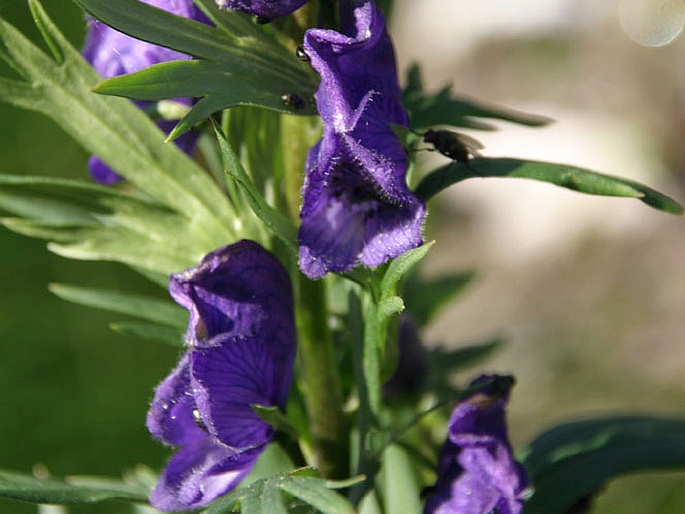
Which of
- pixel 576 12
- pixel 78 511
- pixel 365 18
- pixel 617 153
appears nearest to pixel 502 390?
pixel 365 18

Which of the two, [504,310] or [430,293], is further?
[504,310]

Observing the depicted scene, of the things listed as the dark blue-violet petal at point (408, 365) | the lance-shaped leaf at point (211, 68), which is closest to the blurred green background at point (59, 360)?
the dark blue-violet petal at point (408, 365)

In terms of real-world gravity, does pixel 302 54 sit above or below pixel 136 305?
above

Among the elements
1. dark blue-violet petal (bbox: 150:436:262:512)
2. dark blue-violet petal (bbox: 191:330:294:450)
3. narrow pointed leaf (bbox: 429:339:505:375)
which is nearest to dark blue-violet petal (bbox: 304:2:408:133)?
dark blue-violet petal (bbox: 191:330:294:450)

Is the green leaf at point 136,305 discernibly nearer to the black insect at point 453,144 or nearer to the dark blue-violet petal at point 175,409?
the dark blue-violet petal at point 175,409

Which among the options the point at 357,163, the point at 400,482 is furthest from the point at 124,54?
the point at 400,482

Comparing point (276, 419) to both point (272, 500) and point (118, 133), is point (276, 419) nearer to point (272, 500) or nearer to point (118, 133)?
point (272, 500)
